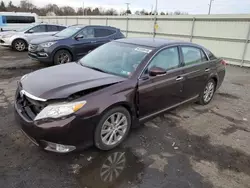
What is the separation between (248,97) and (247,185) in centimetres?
402

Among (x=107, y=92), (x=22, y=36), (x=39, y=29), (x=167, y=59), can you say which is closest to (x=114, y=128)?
(x=107, y=92)

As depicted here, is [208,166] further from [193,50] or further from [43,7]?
[43,7]

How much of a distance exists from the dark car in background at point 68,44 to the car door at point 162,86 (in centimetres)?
511

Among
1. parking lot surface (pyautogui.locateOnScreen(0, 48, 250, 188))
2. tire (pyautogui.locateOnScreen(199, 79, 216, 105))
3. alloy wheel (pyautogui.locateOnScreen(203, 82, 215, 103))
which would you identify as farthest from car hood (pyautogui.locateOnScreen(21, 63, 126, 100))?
alloy wheel (pyautogui.locateOnScreen(203, 82, 215, 103))

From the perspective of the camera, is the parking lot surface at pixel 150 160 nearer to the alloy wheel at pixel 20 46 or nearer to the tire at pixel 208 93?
the tire at pixel 208 93

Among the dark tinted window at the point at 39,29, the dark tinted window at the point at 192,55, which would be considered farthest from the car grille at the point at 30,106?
the dark tinted window at the point at 39,29

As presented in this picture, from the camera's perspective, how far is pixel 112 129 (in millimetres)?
2941

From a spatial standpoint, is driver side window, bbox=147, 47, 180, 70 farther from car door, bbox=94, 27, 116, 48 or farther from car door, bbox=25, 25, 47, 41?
car door, bbox=25, 25, 47, 41

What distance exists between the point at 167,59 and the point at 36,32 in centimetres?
1053

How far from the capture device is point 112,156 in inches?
113

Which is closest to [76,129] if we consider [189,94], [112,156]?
[112,156]

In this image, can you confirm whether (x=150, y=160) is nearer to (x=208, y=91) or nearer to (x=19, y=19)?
(x=208, y=91)

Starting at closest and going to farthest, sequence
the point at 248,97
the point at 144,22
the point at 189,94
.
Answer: the point at 189,94 < the point at 248,97 < the point at 144,22

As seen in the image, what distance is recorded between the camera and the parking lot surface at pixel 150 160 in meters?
2.42
